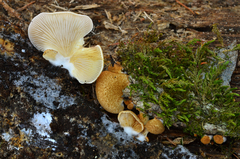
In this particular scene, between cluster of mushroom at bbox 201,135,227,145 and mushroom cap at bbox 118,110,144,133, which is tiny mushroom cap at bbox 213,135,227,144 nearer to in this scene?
cluster of mushroom at bbox 201,135,227,145

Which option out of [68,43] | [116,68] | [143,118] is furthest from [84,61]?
[143,118]

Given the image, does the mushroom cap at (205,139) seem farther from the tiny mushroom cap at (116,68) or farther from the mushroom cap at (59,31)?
the mushroom cap at (59,31)

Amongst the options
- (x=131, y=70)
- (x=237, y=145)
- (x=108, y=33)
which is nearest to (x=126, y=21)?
(x=108, y=33)

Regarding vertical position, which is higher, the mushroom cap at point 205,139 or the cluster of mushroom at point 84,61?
the cluster of mushroom at point 84,61

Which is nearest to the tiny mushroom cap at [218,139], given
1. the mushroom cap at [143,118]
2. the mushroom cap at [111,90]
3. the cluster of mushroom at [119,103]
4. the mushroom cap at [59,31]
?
the cluster of mushroom at [119,103]

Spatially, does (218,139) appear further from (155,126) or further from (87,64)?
(87,64)

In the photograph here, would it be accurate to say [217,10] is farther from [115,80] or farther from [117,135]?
[117,135]

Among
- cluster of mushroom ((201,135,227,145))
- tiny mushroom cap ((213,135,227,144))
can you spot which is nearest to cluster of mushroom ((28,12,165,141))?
cluster of mushroom ((201,135,227,145))
